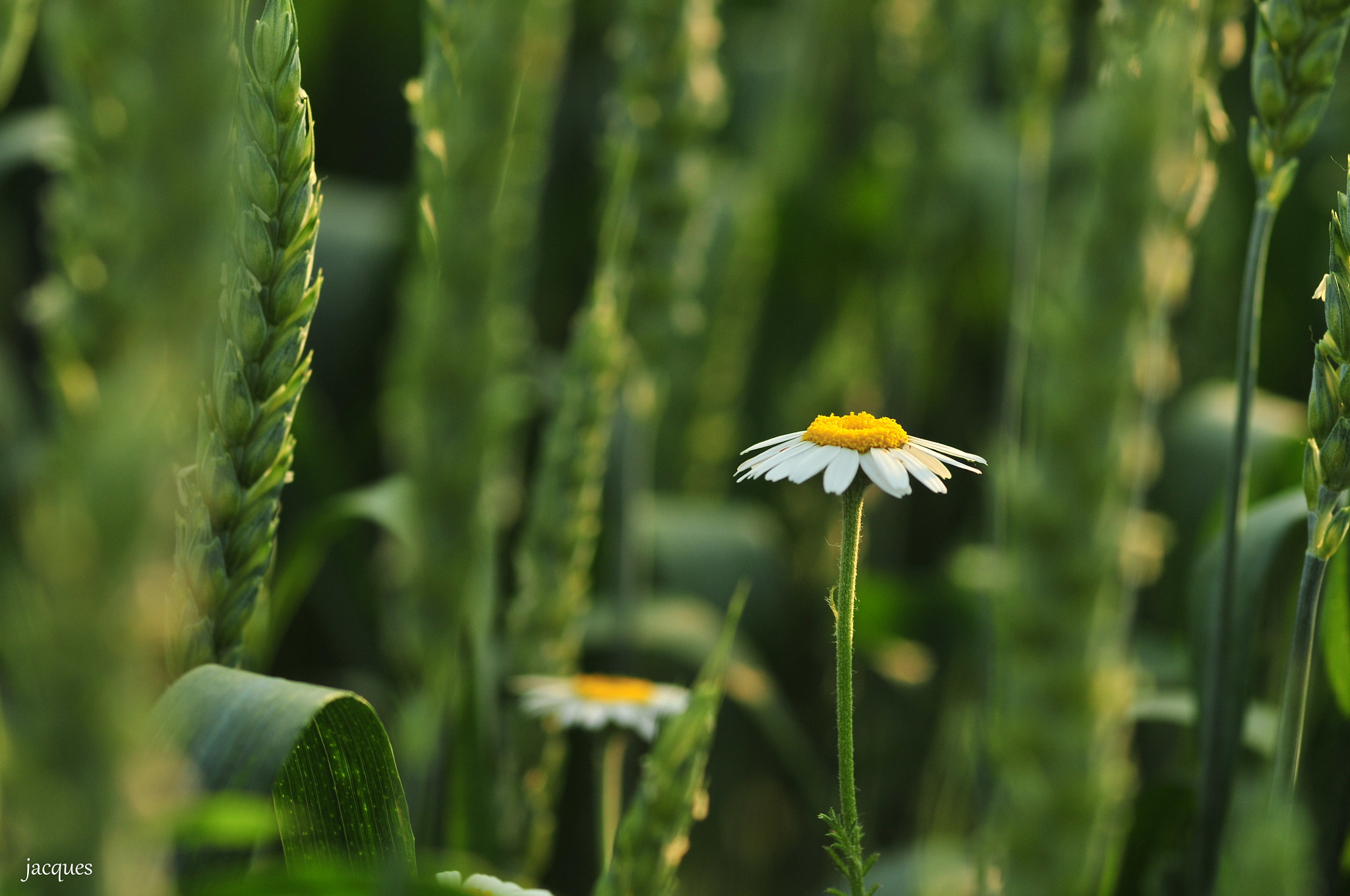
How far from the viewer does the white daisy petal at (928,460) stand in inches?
33.5

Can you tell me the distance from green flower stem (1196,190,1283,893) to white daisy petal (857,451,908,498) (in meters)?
0.36

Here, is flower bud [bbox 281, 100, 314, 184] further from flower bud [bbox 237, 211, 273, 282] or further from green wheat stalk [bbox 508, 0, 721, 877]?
green wheat stalk [bbox 508, 0, 721, 877]

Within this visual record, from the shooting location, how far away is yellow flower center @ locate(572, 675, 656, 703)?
1.38m

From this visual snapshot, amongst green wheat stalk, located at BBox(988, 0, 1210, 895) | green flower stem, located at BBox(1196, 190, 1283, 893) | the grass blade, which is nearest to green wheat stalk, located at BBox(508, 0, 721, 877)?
the grass blade

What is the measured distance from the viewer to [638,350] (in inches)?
64.4

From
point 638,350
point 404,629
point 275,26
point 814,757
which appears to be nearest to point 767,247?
point 638,350

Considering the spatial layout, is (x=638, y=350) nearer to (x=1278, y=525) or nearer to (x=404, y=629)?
(x=1278, y=525)

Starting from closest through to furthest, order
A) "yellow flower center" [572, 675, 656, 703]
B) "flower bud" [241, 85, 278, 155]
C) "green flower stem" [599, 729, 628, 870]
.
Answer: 1. "flower bud" [241, 85, 278, 155]
2. "green flower stem" [599, 729, 628, 870]
3. "yellow flower center" [572, 675, 656, 703]

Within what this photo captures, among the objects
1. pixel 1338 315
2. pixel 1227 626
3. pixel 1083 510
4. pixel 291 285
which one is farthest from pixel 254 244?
pixel 1227 626

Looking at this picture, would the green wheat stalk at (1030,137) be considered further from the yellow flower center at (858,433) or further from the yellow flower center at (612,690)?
the yellow flower center at (858,433)

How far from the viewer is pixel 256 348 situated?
0.69m

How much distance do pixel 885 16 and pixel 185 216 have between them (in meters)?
2.32

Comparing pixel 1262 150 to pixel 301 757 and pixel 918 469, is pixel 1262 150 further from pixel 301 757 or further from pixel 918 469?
pixel 301 757

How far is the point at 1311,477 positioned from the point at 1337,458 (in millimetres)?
36
